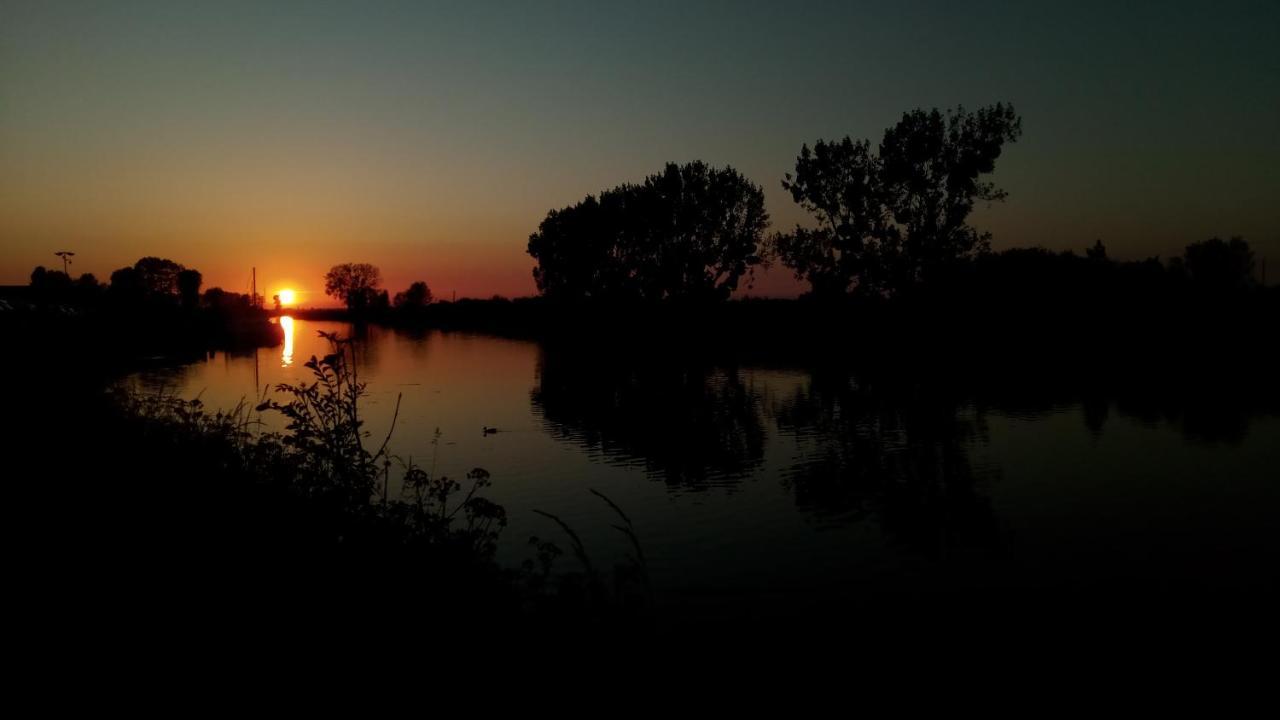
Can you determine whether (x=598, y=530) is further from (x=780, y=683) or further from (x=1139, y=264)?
(x=1139, y=264)

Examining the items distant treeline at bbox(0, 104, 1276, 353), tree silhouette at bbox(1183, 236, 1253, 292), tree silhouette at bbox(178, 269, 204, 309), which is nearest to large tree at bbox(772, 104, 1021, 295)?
distant treeline at bbox(0, 104, 1276, 353)

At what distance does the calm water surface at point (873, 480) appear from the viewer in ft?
41.9

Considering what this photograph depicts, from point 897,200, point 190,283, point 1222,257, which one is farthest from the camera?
point 190,283

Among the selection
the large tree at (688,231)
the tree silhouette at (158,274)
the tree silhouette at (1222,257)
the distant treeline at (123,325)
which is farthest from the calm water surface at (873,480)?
the tree silhouette at (158,274)

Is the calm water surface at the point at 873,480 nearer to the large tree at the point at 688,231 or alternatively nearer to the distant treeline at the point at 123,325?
the distant treeline at the point at 123,325

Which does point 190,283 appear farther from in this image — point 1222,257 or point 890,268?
point 1222,257

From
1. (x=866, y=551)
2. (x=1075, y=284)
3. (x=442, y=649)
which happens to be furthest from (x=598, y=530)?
(x=1075, y=284)

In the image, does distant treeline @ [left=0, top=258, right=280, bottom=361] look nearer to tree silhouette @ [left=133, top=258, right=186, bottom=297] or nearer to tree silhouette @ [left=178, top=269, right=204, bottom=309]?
tree silhouette @ [left=178, top=269, right=204, bottom=309]

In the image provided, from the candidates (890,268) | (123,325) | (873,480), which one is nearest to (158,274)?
(123,325)

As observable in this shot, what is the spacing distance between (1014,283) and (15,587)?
59725mm

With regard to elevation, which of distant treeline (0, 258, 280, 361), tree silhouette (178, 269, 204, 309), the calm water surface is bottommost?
the calm water surface

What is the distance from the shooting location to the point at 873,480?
1869 cm

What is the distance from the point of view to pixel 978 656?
31.1 feet

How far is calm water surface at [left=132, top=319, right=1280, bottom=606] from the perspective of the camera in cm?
1276
